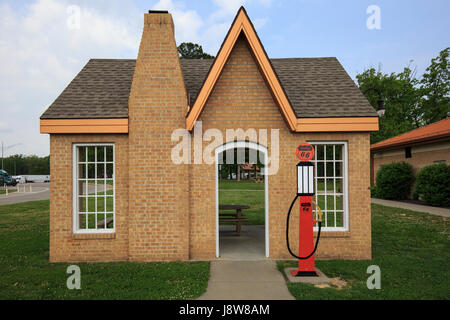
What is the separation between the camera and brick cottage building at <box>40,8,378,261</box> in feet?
20.0

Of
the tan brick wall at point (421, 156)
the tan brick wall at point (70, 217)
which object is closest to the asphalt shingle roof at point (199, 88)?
the tan brick wall at point (70, 217)

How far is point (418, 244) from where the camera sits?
7547mm

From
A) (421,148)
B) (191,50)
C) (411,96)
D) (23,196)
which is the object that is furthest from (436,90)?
(23,196)

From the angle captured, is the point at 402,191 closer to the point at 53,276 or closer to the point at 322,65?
the point at 322,65

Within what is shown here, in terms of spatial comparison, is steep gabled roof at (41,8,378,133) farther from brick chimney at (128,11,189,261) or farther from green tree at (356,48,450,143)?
green tree at (356,48,450,143)

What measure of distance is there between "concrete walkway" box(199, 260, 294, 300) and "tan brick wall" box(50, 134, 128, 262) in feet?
7.93

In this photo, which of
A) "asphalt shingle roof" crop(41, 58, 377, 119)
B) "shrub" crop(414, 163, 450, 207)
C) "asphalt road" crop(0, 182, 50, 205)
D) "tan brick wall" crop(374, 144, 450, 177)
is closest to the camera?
"asphalt shingle roof" crop(41, 58, 377, 119)

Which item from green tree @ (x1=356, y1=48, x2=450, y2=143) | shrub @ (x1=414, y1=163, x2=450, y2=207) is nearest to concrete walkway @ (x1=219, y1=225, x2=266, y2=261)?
shrub @ (x1=414, y1=163, x2=450, y2=207)

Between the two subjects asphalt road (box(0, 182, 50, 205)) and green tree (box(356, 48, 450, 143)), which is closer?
asphalt road (box(0, 182, 50, 205))

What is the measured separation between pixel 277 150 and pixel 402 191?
16239mm

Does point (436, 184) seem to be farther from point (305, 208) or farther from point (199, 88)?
point (199, 88)

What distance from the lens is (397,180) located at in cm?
1783

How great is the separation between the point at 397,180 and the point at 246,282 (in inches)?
683
